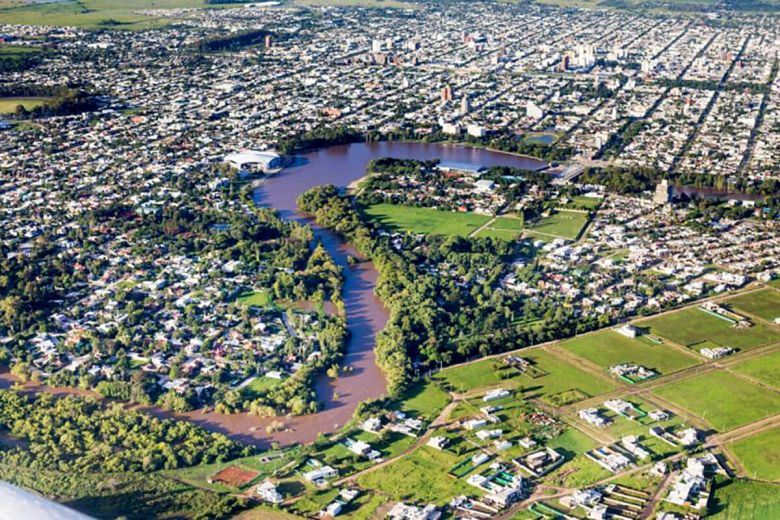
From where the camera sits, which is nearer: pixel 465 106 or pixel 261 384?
pixel 261 384

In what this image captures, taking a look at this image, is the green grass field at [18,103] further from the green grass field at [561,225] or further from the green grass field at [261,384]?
the green grass field at [261,384]

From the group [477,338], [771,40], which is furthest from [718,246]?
[771,40]

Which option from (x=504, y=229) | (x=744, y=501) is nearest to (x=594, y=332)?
(x=744, y=501)

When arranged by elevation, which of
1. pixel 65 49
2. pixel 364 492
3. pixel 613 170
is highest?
pixel 65 49

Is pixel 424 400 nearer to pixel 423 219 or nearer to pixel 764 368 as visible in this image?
pixel 764 368

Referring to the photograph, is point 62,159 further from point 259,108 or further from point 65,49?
point 65,49

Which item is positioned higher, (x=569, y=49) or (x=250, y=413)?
(x=569, y=49)

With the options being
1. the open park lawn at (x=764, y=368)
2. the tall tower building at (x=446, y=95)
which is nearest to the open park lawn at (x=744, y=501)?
the open park lawn at (x=764, y=368)
